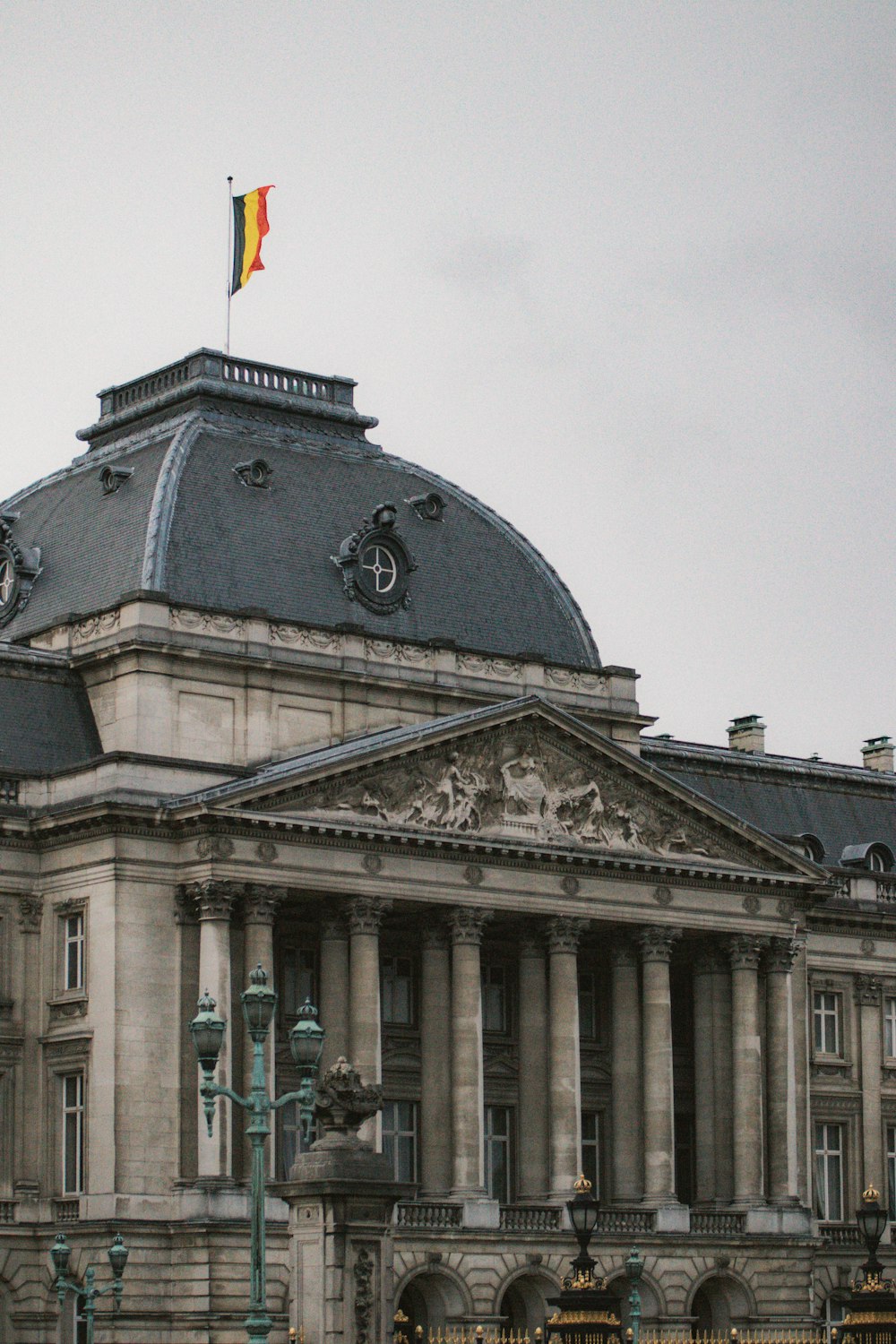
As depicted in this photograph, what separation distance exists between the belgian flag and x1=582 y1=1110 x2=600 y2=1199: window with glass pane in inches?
1145

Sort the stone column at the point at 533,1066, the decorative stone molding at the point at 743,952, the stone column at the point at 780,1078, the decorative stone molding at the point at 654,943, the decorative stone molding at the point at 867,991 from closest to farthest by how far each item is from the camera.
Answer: the stone column at the point at 533,1066
the decorative stone molding at the point at 654,943
the stone column at the point at 780,1078
the decorative stone molding at the point at 743,952
the decorative stone molding at the point at 867,991

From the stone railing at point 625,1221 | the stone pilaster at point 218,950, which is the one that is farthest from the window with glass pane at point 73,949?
the stone railing at point 625,1221

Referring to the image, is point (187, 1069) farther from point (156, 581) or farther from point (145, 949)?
point (156, 581)

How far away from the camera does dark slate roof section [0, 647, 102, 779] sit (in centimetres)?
8419


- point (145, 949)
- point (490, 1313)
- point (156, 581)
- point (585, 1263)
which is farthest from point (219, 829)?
point (585, 1263)

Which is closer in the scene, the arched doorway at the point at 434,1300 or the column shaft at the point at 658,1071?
the arched doorway at the point at 434,1300

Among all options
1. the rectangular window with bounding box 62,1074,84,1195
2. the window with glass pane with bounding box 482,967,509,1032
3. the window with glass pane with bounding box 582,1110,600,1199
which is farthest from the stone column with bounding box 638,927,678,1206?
the rectangular window with bounding box 62,1074,84,1195

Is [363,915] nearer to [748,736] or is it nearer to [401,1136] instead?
[401,1136]

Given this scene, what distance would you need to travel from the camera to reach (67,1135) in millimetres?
81375

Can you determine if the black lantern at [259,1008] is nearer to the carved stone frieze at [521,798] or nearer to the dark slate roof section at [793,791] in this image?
the carved stone frieze at [521,798]

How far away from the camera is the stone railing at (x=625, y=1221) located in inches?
3401

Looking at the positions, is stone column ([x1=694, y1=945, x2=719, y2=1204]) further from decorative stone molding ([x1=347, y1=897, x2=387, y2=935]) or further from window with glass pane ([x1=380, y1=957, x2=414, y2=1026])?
decorative stone molding ([x1=347, y1=897, x2=387, y2=935])

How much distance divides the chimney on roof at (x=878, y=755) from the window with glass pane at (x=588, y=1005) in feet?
82.9

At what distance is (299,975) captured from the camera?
85.8m
